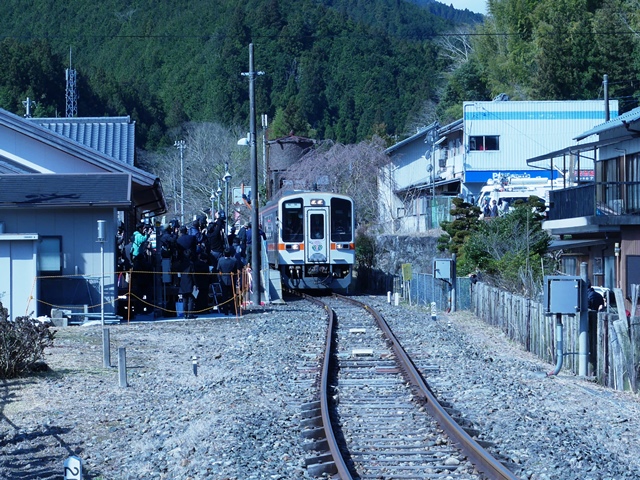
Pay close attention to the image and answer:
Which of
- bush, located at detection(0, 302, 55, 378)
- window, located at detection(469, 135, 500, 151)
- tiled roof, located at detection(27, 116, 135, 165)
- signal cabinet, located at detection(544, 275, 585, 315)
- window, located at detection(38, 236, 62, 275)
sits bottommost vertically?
bush, located at detection(0, 302, 55, 378)

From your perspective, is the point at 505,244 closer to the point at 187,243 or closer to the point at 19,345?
the point at 187,243

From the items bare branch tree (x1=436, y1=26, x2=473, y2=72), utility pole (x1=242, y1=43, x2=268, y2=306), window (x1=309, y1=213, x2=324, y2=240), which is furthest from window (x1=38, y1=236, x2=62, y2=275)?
bare branch tree (x1=436, y1=26, x2=473, y2=72)

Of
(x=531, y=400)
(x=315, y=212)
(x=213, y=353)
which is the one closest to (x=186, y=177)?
(x=315, y=212)

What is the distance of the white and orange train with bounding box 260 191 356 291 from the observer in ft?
77.0

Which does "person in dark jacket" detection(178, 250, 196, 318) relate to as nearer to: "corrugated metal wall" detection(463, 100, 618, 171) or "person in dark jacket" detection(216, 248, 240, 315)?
"person in dark jacket" detection(216, 248, 240, 315)

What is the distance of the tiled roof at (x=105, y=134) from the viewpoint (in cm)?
2306

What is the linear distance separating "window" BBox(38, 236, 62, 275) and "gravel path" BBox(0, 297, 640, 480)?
2.05 metres

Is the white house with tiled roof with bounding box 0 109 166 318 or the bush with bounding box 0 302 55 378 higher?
the white house with tiled roof with bounding box 0 109 166 318

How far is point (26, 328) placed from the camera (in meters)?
10.3

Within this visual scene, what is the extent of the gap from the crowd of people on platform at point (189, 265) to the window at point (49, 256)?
52.8 inches

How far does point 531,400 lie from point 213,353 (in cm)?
523

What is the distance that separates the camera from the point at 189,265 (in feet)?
53.1

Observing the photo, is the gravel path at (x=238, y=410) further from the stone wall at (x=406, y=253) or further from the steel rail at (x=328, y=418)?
the stone wall at (x=406, y=253)

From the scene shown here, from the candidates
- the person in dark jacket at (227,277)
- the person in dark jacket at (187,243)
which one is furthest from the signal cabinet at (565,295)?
the person in dark jacket at (187,243)
